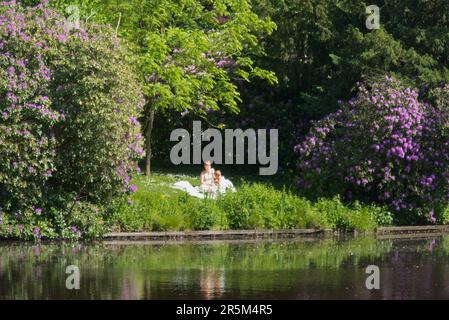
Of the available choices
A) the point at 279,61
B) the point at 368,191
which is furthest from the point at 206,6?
the point at 368,191

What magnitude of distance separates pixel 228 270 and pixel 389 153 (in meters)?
11.0

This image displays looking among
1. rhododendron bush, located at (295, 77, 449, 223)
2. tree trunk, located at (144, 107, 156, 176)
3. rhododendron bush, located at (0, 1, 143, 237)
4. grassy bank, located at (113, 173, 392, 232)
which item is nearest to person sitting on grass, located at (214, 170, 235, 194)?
grassy bank, located at (113, 173, 392, 232)

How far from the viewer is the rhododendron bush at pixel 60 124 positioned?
2373cm

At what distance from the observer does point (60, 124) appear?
80.4 ft

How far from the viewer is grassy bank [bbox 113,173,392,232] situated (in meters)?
26.3

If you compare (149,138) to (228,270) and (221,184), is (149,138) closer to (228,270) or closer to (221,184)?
(221,184)

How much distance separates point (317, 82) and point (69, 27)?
38.7ft

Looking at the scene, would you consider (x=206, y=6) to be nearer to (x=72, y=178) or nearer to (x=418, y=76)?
(x=418, y=76)

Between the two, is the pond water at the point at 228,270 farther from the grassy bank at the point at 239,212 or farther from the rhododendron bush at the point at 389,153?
the rhododendron bush at the point at 389,153

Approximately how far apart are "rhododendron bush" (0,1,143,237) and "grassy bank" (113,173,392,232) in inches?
55.0

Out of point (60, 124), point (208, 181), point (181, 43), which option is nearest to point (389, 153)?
point (208, 181)

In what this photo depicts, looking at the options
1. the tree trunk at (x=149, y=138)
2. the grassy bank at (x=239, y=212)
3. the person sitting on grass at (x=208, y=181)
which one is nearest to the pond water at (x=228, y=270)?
the grassy bank at (x=239, y=212)

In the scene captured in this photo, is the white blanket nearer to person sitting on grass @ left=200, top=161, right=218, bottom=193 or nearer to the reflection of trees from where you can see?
person sitting on grass @ left=200, top=161, right=218, bottom=193
